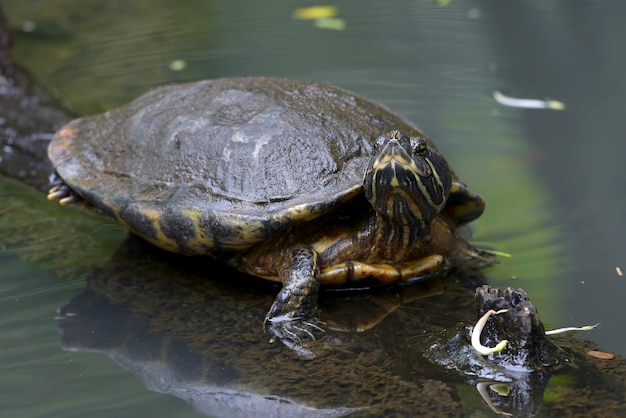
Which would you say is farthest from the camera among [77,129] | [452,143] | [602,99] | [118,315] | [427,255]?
[602,99]

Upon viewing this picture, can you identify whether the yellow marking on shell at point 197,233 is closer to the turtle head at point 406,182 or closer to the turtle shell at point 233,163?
the turtle shell at point 233,163

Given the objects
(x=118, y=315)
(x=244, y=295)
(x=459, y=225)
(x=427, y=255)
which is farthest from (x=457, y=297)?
(x=118, y=315)

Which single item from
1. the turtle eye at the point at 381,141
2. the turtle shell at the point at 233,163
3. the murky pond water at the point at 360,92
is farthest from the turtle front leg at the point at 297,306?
the turtle eye at the point at 381,141

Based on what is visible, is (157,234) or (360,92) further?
(360,92)

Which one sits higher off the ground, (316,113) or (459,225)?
(316,113)

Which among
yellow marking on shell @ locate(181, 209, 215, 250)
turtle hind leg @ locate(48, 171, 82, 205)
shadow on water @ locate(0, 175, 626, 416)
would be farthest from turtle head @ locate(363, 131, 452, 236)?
turtle hind leg @ locate(48, 171, 82, 205)

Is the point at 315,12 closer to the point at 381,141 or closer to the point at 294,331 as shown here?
A: the point at 381,141

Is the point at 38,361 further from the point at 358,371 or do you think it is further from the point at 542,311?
the point at 542,311

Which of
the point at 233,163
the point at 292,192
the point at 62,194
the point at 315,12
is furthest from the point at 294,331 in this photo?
the point at 315,12
